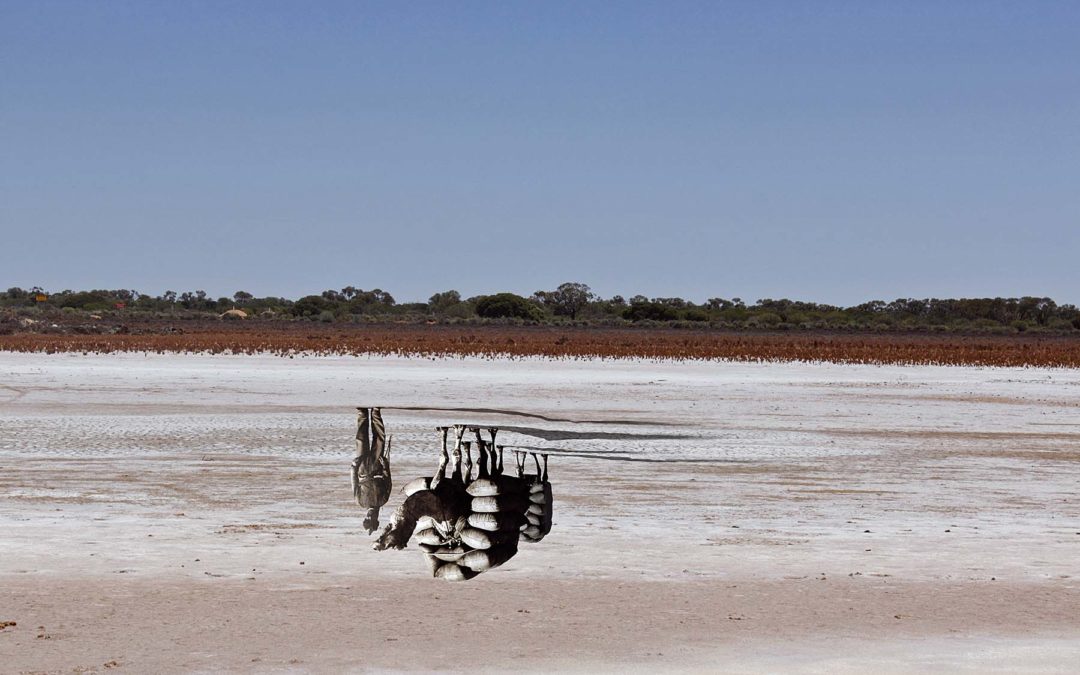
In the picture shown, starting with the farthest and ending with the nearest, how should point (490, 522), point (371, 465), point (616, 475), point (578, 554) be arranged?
point (616, 475), point (578, 554), point (490, 522), point (371, 465)

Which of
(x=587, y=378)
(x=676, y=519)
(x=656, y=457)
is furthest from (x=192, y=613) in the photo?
(x=587, y=378)

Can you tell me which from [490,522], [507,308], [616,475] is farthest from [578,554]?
[507,308]

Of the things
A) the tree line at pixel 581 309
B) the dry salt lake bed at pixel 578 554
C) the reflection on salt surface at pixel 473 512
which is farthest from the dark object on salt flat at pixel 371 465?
the tree line at pixel 581 309

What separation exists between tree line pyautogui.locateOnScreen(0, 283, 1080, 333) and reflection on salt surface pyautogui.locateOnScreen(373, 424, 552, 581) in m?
112

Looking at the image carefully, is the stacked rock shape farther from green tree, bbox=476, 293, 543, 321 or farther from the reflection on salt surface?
green tree, bbox=476, 293, 543, 321

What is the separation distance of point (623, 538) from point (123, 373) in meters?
25.8

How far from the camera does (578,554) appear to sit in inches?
396

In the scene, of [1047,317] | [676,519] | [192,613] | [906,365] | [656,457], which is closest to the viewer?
[192,613]

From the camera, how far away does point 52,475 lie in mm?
14234

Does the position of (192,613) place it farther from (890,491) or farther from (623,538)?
(890,491)

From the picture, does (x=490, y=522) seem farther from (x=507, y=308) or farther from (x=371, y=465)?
(x=507, y=308)

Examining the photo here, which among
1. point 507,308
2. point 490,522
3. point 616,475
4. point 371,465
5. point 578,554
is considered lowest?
point 578,554

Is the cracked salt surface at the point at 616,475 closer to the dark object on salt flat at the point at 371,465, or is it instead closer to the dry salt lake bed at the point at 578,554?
the dry salt lake bed at the point at 578,554

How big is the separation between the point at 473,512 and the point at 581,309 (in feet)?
488
